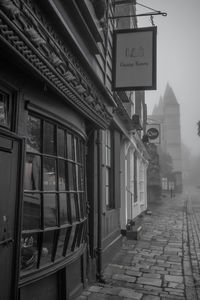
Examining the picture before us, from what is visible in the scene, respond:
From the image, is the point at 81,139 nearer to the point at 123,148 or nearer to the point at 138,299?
the point at 138,299

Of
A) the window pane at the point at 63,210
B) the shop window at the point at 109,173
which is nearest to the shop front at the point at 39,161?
the window pane at the point at 63,210

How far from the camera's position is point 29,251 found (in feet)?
12.5

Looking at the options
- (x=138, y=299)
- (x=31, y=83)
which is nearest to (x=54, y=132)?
(x=31, y=83)

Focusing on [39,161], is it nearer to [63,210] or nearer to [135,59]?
[63,210]

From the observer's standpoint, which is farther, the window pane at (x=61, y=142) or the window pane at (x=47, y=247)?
the window pane at (x=61, y=142)

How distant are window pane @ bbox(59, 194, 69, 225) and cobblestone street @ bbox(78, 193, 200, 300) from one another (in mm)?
1338

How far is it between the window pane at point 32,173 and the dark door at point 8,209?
1.10ft

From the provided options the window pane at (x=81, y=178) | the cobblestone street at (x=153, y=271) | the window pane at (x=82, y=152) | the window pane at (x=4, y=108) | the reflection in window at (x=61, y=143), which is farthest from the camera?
the window pane at (x=82, y=152)

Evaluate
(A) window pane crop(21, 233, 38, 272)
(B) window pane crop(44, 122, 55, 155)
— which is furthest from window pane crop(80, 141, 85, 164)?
(A) window pane crop(21, 233, 38, 272)

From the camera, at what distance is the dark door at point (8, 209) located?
10.4 ft

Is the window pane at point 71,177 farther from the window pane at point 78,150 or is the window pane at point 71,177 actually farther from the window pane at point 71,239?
the window pane at point 71,239

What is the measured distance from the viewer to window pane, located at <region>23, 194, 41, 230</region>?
3.69m

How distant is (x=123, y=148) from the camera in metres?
10.7

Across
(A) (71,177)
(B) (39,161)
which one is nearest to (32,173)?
(B) (39,161)
